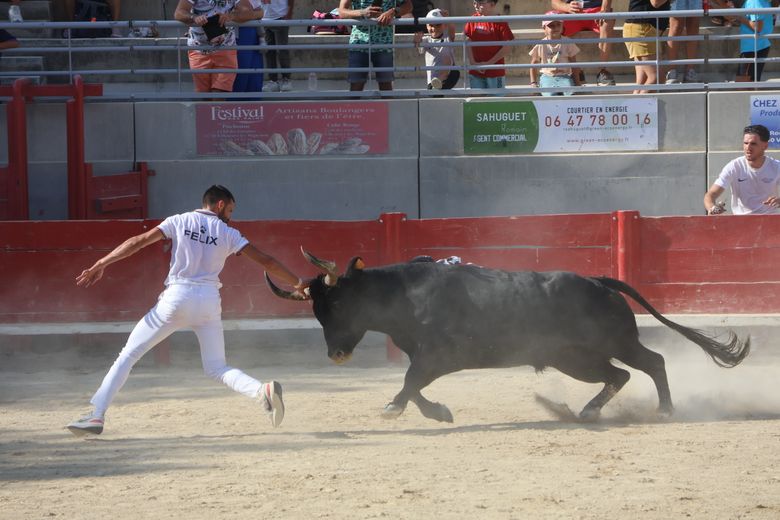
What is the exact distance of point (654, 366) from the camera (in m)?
7.50

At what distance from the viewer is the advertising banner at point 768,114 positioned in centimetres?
1247

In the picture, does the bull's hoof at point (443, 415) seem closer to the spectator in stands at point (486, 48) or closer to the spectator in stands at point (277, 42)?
the spectator in stands at point (486, 48)

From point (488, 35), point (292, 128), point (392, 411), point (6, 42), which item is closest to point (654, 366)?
point (392, 411)

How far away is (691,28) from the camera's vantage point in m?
13.2

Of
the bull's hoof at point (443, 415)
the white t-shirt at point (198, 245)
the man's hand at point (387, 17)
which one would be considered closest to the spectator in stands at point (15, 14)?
the man's hand at point (387, 17)

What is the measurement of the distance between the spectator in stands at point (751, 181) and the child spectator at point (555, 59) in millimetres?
3152

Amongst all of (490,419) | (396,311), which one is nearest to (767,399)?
(490,419)

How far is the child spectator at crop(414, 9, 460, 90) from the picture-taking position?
43.2 ft

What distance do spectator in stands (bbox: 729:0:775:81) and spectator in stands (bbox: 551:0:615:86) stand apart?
56.2 inches

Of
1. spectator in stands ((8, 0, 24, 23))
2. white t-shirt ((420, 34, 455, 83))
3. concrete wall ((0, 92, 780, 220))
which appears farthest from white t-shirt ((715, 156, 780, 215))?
spectator in stands ((8, 0, 24, 23))

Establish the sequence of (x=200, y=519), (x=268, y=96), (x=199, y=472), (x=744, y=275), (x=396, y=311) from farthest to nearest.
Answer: (x=268, y=96) < (x=744, y=275) < (x=396, y=311) < (x=199, y=472) < (x=200, y=519)

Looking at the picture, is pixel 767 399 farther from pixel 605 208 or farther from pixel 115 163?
pixel 115 163

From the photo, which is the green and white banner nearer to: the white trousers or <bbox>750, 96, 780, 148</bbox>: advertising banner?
Answer: <bbox>750, 96, 780, 148</bbox>: advertising banner

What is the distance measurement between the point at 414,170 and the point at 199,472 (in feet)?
23.1
